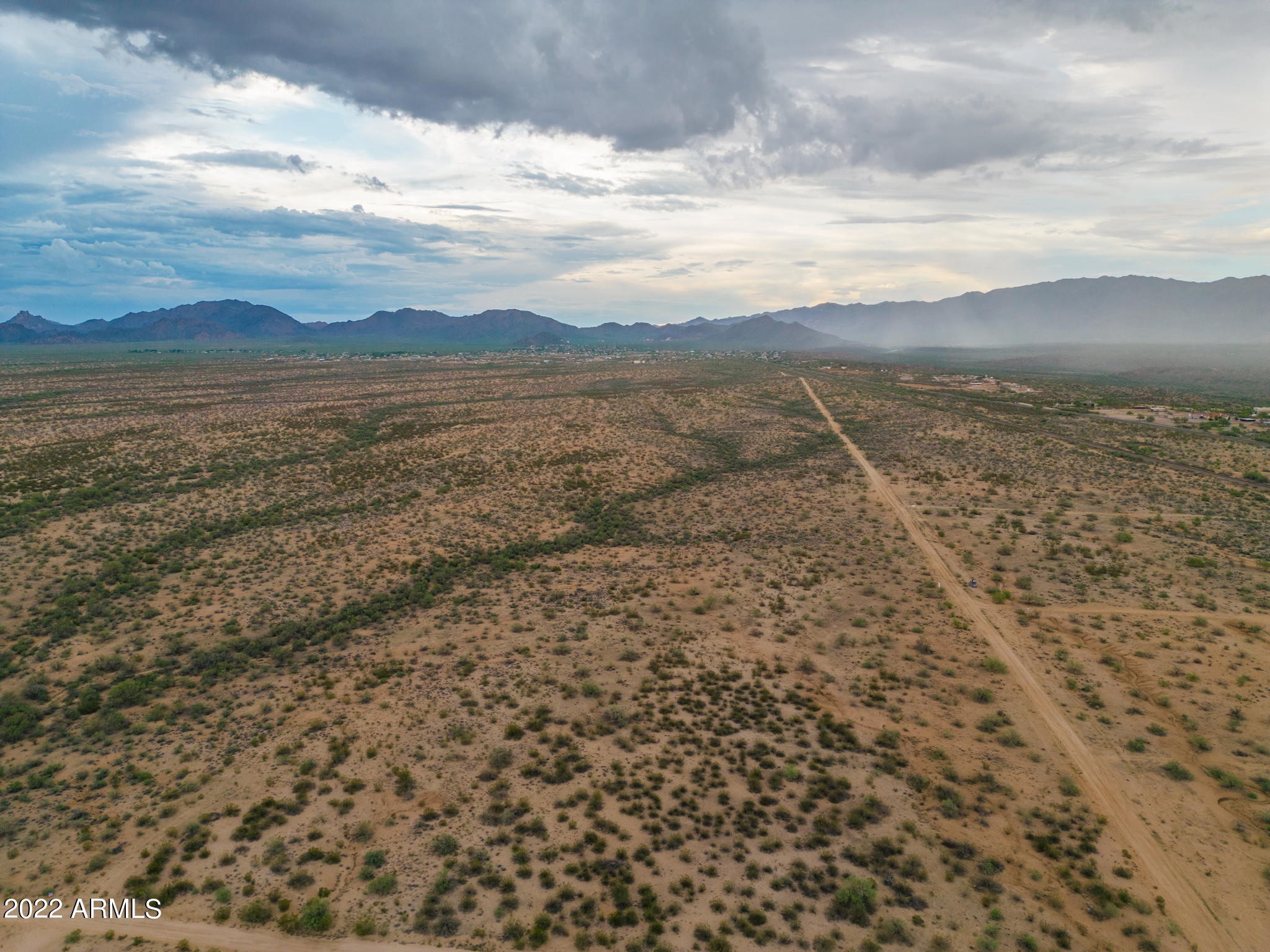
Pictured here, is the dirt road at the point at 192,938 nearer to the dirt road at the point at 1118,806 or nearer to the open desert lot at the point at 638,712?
the open desert lot at the point at 638,712

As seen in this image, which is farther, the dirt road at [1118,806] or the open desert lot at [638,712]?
the open desert lot at [638,712]

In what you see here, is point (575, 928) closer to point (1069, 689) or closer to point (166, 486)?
point (1069, 689)

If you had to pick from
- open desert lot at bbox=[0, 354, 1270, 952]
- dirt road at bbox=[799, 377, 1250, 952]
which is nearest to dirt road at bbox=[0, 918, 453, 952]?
open desert lot at bbox=[0, 354, 1270, 952]

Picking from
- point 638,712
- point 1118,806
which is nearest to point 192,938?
point 638,712

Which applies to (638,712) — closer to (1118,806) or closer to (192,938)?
(192,938)

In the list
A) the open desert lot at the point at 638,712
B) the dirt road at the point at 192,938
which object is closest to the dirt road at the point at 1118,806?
the open desert lot at the point at 638,712

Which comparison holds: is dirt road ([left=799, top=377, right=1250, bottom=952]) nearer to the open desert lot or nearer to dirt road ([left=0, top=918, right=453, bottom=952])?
the open desert lot
